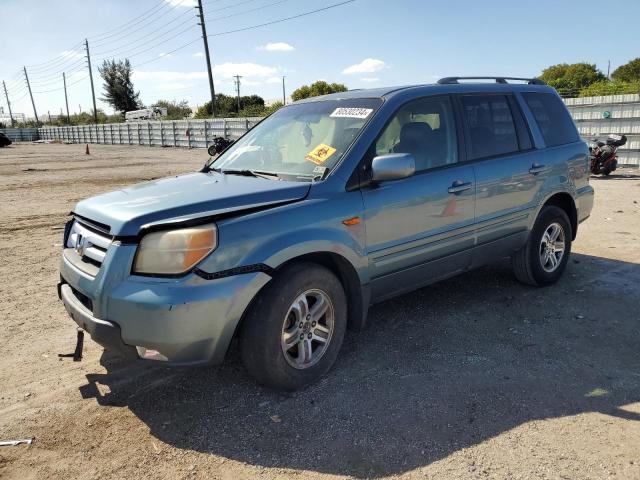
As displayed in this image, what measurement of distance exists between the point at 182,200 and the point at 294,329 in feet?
3.37

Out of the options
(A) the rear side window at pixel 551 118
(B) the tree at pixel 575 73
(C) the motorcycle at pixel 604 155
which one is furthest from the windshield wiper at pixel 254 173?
(B) the tree at pixel 575 73

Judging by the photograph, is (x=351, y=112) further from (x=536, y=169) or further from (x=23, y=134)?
(x=23, y=134)

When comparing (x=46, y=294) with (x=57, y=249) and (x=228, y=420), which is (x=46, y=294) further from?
(x=228, y=420)

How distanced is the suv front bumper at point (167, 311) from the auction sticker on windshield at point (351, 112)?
4.90 feet

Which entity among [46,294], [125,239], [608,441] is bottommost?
[608,441]

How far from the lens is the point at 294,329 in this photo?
3168 millimetres

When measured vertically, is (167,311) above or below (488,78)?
below

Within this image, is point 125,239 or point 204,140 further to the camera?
point 204,140

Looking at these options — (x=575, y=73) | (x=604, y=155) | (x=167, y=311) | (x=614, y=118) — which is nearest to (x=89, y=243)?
(x=167, y=311)

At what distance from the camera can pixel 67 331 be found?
168 inches

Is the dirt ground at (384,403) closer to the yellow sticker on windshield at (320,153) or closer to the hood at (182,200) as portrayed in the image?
the hood at (182,200)

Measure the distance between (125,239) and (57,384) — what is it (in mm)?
1327

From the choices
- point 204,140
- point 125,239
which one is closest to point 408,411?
point 125,239

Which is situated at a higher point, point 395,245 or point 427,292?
point 395,245
